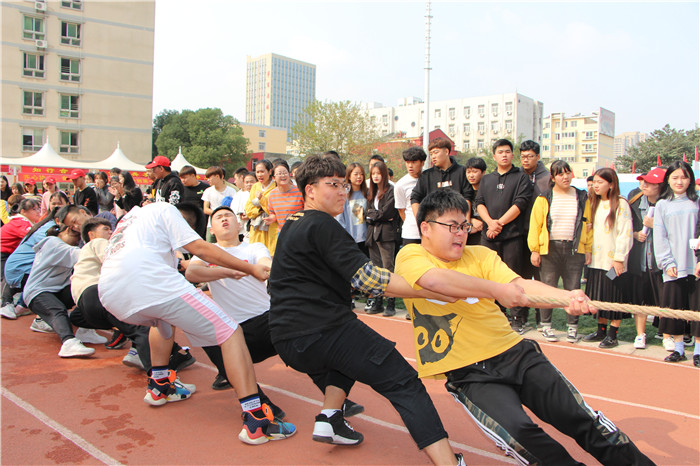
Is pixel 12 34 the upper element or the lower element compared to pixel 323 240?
upper

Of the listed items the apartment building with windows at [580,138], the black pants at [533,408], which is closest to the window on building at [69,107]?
the black pants at [533,408]

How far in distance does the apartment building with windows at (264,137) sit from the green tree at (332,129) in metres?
58.2

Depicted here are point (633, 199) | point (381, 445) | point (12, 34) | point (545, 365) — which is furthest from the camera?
point (12, 34)

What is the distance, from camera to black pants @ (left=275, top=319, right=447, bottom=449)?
8.99 feet

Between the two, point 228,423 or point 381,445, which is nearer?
Answer: point 381,445

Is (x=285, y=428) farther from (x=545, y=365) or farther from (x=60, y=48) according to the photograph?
(x=60, y=48)

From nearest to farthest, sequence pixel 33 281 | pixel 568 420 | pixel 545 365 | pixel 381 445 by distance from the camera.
A: pixel 568 420
pixel 545 365
pixel 381 445
pixel 33 281

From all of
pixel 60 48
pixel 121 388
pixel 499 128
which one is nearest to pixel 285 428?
pixel 121 388

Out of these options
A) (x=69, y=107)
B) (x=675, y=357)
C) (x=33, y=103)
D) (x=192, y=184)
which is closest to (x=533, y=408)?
(x=675, y=357)

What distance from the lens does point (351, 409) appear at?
3.93m

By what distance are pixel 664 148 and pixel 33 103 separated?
147ft

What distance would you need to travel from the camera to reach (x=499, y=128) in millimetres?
87125

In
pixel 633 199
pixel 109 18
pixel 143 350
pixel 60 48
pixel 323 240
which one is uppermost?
pixel 109 18

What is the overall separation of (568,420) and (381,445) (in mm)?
1425
